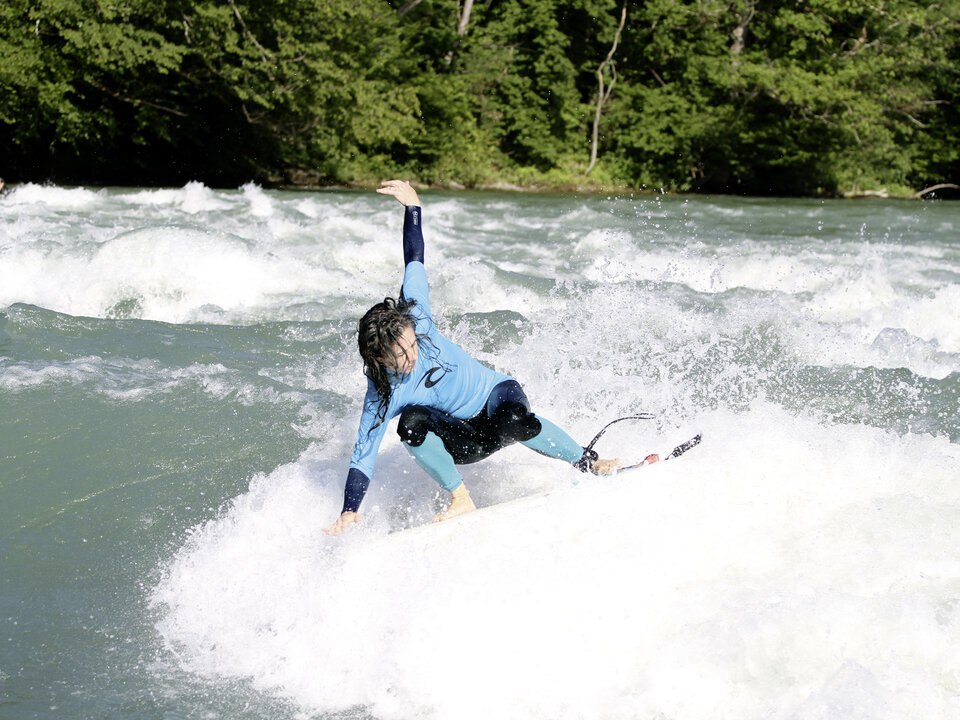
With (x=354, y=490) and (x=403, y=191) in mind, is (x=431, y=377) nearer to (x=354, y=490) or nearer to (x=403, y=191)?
(x=354, y=490)

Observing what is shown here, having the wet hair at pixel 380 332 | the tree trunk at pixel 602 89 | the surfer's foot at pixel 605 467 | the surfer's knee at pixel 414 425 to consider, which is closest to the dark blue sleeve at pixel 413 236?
the wet hair at pixel 380 332

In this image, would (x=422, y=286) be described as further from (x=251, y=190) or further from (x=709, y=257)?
(x=251, y=190)

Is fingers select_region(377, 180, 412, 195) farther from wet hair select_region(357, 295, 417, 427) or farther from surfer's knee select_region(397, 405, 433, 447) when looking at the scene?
surfer's knee select_region(397, 405, 433, 447)

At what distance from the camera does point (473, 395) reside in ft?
13.7

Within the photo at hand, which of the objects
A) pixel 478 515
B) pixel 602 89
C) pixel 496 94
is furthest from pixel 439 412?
pixel 602 89

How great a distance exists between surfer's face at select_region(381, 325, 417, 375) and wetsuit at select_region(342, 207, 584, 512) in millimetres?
64

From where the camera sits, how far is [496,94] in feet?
92.9

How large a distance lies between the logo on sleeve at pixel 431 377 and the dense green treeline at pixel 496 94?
17.3 metres

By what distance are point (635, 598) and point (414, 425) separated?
3.61 ft

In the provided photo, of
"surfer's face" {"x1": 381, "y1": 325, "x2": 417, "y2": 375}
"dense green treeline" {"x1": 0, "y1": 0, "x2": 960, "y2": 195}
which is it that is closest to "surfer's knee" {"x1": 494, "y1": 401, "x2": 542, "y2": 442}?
"surfer's face" {"x1": 381, "y1": 325, "x2": 417, "y2": 375}

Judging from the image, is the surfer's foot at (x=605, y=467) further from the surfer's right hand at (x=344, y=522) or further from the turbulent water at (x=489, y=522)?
the surfer's right hand at (x=344, y=522)

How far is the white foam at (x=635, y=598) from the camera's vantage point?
3.32 metres

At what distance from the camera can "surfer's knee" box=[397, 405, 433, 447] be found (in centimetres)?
398

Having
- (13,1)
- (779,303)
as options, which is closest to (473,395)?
(779,303)
